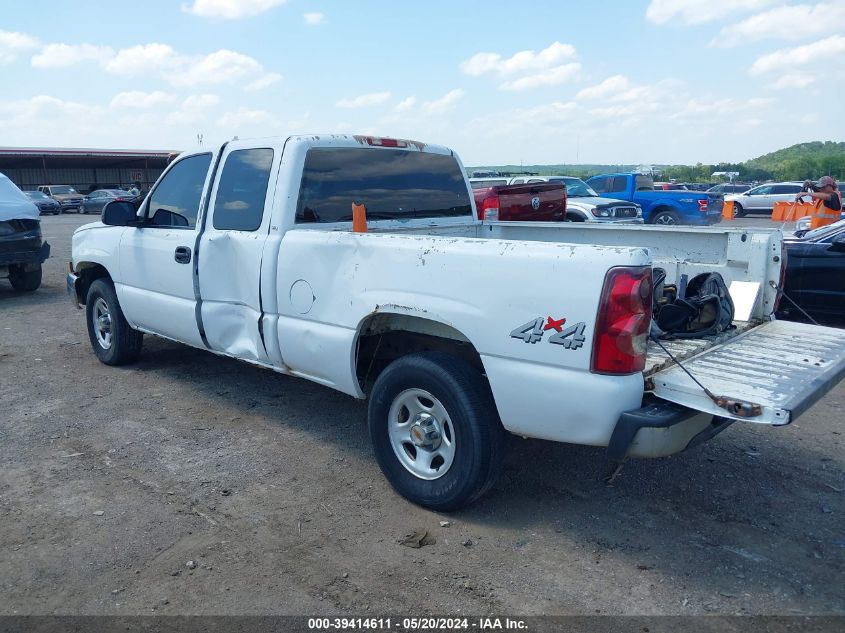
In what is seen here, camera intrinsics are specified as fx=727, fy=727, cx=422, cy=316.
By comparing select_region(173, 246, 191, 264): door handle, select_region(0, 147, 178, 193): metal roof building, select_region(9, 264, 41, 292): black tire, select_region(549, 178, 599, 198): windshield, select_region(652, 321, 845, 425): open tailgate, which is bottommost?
select_region(9, 264, 41, 292): black tire

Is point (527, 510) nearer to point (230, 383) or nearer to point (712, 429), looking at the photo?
point (712, 429)

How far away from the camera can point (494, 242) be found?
3459 millimetres

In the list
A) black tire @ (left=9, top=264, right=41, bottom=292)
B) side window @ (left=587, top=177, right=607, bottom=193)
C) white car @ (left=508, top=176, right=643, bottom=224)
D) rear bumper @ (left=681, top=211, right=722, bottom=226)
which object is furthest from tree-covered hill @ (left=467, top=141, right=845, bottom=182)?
black tire @ (left=9, top=264, right=41, bottom=292)

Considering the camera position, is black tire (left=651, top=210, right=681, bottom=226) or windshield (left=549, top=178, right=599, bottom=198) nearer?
windshield (left=549, top=178, right=599, bottom=198)

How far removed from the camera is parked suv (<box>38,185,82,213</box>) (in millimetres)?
39250

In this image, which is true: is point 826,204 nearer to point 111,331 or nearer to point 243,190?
point 243,190

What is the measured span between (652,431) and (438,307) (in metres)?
1.17

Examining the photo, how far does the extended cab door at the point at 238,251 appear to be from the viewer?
466 centimetres

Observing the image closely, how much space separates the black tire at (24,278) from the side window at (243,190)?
7538 mm

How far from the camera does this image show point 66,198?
39.5 m

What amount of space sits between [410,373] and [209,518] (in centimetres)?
131

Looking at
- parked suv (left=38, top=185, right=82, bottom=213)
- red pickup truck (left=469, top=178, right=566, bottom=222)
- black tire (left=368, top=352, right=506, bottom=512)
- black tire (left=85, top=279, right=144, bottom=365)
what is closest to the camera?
black tire (left=368, top=352, right=506, bottom=512)

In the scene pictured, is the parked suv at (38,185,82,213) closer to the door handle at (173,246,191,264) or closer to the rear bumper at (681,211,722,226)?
the rear bumper at (681,211,722,226)

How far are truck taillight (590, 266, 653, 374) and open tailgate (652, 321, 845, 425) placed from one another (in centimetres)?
25
